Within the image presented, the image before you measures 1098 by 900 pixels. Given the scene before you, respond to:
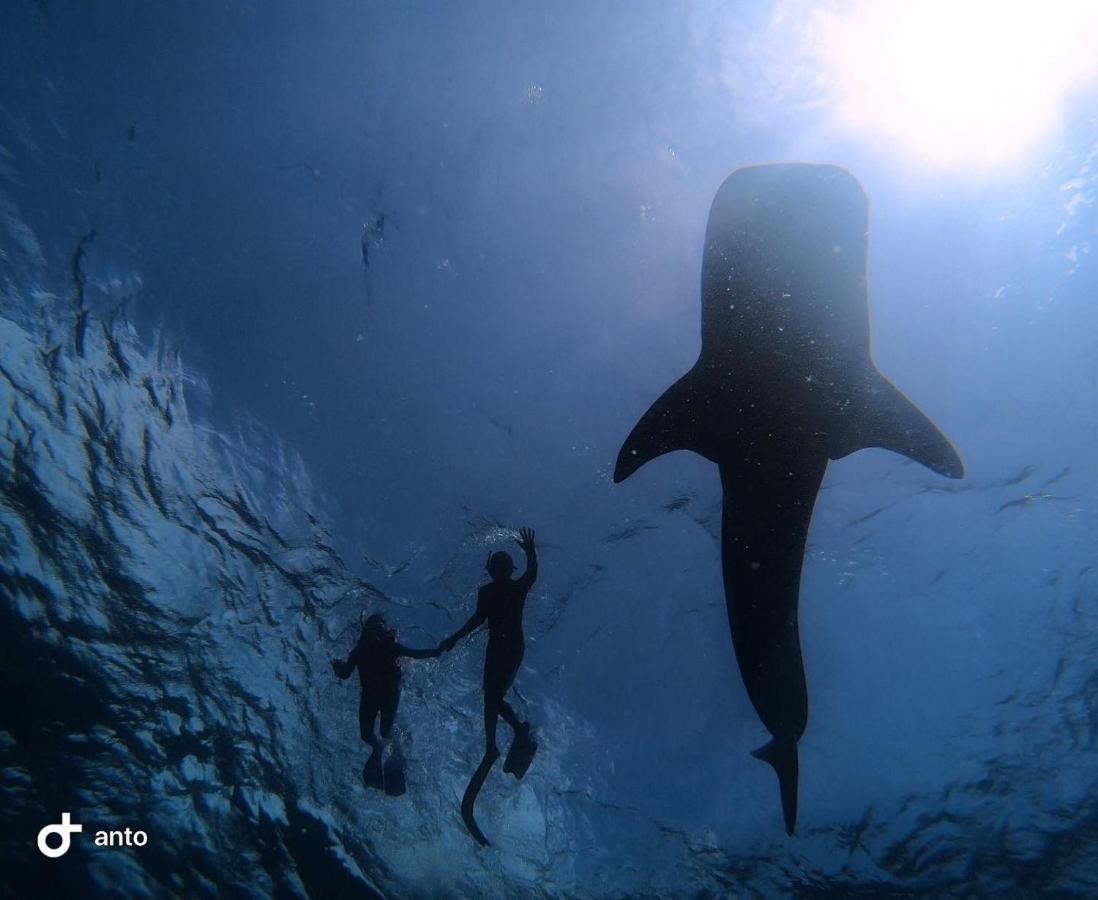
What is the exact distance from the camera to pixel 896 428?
16.5ft

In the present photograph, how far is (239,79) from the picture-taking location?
8.10 m

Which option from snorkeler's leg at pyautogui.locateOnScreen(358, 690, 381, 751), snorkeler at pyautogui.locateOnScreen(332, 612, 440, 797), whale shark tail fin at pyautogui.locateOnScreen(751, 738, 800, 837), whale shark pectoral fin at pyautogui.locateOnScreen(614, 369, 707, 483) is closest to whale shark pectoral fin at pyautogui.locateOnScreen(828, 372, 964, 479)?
whale shark pectoral fin at pyautogui.locateOnScreen(614, 369, 707, 483)

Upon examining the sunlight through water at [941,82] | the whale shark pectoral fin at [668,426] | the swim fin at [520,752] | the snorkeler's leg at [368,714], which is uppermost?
the sunlight through water at [941,82]

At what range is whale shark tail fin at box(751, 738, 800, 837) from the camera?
18.4 ft

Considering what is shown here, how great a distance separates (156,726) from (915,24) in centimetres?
1714

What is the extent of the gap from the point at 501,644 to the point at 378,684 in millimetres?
2414

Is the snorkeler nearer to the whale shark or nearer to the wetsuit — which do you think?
the wetsuit

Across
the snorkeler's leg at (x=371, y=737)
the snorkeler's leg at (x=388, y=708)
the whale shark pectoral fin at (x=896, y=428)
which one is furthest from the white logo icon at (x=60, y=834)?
the whale shark pectoral fin at (x=896, y=428)

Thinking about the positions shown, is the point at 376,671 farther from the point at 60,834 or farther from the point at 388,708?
the point at 60,834

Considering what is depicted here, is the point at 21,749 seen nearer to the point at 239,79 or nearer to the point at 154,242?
the point at 154,242

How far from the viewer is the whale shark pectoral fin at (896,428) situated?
192 inches

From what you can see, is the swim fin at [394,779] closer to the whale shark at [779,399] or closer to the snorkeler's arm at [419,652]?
the snorkeler's arm at [419,652]

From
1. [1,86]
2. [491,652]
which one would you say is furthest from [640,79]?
[1,86]

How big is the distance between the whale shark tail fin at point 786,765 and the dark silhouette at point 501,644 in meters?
2.84
